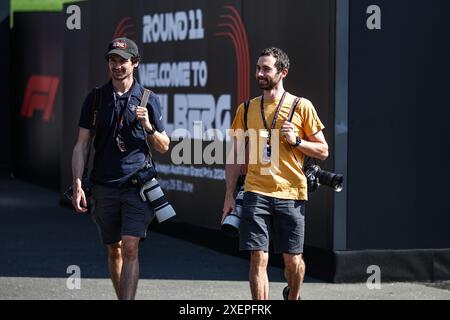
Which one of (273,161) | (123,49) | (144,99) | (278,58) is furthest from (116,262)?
(278,58)

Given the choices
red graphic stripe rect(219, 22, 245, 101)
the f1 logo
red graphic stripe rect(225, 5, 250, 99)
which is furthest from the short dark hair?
the f1 logo

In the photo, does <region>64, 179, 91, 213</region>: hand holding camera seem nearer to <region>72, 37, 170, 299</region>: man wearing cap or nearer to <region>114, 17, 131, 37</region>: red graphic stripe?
<region>72, 37, 170, 299</region>: man wearing cap

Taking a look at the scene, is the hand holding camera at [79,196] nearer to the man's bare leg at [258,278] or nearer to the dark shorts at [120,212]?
the dark shorts at [120,212]

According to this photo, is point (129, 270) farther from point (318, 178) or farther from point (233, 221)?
point (318, 178)

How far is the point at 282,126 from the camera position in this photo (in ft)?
26.4

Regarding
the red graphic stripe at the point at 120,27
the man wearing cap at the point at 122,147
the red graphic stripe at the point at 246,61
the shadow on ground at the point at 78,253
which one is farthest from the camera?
the red graphic stripe at the point at 120,27

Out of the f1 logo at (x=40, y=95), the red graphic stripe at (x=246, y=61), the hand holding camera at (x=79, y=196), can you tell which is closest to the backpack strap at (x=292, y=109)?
the hand holding camera at (x=79, y=196)

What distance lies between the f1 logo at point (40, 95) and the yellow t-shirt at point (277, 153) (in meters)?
12.2

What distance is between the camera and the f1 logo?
20.2 metres

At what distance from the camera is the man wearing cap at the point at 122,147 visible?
8.11m

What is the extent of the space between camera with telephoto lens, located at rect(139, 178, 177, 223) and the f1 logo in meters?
12.1

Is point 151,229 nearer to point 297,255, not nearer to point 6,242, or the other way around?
point 6,242

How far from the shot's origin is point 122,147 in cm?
814
